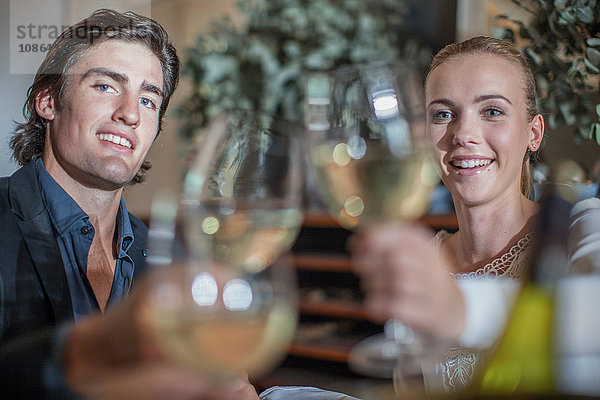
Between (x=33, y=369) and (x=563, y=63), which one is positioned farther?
(x=563, y=63)

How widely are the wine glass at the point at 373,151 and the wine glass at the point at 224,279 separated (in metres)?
0.02

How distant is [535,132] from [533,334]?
0.58 feet

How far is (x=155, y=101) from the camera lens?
25 centimetres

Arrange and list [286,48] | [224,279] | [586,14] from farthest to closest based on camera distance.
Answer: [286,48] → [586,14] → [224,279]

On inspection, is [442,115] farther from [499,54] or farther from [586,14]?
[586,14]

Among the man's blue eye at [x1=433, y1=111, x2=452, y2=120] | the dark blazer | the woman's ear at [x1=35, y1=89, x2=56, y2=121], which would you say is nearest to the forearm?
the dark blazer

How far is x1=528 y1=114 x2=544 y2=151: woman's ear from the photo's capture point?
0.31 m

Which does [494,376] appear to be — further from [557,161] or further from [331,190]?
[557,161]

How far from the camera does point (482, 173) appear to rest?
0.91 feet

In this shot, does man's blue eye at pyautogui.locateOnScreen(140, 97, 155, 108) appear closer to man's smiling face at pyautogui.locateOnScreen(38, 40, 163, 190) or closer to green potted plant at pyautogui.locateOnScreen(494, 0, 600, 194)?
man's smiling face at pyautogui.locateOnScreen(38, 40, 163, 190)

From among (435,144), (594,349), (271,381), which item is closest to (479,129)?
(435,144)

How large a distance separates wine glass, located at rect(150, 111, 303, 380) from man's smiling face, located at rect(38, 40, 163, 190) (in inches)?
3.2

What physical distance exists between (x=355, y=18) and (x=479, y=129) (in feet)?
1.09
